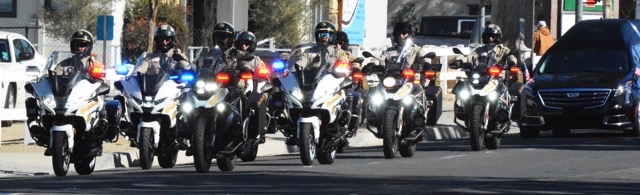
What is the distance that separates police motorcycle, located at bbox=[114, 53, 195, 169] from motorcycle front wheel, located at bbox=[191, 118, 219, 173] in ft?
2.23

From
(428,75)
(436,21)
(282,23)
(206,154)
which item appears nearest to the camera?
(206,154)

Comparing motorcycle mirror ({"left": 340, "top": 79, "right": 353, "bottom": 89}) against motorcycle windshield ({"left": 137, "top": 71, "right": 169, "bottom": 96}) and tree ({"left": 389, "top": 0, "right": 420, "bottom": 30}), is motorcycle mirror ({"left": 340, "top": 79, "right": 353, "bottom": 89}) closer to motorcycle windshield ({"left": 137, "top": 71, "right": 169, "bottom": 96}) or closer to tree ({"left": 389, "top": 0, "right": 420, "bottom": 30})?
motorcycle windshield ({"left": 137, "top": 71, "right": 169, "bottom": 96})

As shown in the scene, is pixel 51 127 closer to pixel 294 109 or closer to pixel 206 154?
pixel 206 154

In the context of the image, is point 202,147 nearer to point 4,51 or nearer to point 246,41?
point 246,41

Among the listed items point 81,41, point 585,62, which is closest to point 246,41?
point 81,41

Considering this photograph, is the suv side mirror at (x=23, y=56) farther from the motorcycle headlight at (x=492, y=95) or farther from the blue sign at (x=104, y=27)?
the motorcycle headlight at (x=492, y=95)

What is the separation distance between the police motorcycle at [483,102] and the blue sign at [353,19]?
13.8 metres

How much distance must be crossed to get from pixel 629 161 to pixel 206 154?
5.11m

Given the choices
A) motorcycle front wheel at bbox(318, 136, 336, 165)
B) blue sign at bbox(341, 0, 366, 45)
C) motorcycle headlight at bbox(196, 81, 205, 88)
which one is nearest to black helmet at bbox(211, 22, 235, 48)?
motorcycle headlight at bbox(196, 81, 205, 88)

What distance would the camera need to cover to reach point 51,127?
1744cm

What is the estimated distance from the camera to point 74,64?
18.0m

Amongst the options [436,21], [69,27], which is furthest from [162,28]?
[436,21]

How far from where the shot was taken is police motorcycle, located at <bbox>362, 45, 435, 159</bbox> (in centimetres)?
1967

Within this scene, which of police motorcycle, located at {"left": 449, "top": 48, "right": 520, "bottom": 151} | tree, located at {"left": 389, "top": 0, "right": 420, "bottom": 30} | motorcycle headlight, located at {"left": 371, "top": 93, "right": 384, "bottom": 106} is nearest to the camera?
motorcycle headlight, located at {"left": 371, "top": 93, "right": 384, "bottom": 106}
